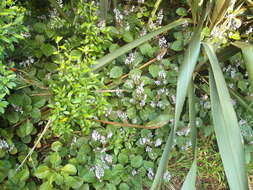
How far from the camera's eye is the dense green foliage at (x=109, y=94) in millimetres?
1004

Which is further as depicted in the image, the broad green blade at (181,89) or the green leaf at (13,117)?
the green leaf at (13,117)

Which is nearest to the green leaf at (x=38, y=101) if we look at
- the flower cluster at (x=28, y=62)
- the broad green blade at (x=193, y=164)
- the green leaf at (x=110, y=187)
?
the flower cluster at (x=28, y=62)

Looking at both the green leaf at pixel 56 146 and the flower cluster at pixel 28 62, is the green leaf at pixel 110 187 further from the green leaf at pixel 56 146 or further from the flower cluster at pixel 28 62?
the flower cluster at pixel 28 62

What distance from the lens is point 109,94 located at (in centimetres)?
104

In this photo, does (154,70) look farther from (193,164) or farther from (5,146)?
(5,146)

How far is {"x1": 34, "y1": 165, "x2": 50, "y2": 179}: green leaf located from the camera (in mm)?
1017

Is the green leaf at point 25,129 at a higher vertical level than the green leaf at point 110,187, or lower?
higher

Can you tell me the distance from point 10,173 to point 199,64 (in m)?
0.84

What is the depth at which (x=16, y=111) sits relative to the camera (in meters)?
1.05

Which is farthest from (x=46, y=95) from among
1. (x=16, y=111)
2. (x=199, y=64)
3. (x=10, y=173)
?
(x=199, y=64)

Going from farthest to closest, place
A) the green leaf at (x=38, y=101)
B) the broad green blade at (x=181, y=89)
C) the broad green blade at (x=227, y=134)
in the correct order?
the green leaf at (x=38, y=101) < the broad green blade at (x=181, y=89) < the broad green blade at (x=227, y=134)

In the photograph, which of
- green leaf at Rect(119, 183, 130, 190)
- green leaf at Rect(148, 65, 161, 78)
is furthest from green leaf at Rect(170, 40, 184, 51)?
green leaf at Rect(119, 183, 130, 190)

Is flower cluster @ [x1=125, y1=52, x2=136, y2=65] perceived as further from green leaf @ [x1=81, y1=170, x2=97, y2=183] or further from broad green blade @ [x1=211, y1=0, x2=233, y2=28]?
green leaf @ [x1=81, y1=170, x2=97, y2=183]

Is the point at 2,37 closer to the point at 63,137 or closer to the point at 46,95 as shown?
the point at 46,95
